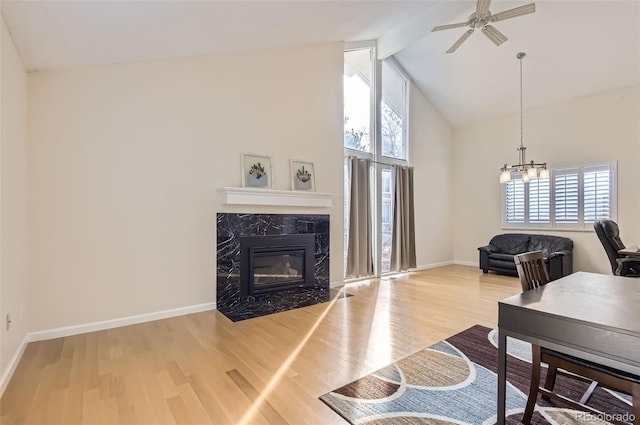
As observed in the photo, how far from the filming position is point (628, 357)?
3.97ft

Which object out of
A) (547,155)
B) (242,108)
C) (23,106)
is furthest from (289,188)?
(547,155)

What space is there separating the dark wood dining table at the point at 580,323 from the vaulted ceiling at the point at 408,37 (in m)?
3.15

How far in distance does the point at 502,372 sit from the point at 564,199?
5.90 metres

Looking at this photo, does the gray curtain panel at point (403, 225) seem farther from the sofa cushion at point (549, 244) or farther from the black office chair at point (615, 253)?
the black office chair at point (615, 253)

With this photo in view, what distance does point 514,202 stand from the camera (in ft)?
22.0

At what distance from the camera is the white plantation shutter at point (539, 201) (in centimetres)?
628

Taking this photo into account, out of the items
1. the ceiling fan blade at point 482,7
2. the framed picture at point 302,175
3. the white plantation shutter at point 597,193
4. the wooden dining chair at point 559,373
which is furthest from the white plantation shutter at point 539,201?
the wooden dining chair at point 559,373

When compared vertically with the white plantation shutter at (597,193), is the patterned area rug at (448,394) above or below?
below

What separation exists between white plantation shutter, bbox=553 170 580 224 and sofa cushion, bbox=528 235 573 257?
378mm

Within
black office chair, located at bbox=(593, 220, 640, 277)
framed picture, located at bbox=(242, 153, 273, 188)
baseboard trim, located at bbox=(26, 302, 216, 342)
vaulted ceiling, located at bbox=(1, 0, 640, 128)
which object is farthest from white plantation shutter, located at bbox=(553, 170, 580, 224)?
baseboard trim, located at bbox=(26, 302, 216, 342)

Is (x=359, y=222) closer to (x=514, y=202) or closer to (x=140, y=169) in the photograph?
(x=140, y=169)

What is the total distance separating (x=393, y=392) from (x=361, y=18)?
4525 mm

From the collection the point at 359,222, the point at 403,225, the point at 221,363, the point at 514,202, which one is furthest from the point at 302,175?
the point at 514,202

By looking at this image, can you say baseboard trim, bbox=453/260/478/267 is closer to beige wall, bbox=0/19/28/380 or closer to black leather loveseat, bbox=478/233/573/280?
black leather loveseat, bbox=478/233/573/280
